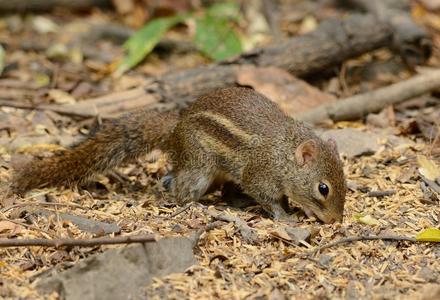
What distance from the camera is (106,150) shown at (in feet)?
20.3

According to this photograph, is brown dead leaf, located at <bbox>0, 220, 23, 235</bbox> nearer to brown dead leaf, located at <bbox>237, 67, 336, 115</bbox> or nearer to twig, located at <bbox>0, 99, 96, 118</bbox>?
twig, located at <bbox>0, 99, 96, 118</bbox>

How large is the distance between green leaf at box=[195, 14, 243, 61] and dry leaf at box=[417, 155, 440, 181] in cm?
310

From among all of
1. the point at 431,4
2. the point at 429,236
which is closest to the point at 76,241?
the point at 429,236

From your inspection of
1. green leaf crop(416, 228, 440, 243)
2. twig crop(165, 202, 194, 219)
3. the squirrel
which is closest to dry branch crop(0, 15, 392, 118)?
the squirrel

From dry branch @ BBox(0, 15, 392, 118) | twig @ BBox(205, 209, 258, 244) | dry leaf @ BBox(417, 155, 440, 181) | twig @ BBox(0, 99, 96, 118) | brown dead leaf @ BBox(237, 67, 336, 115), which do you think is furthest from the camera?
brown dead leaf @ BBox(237, 67, 336, 115)

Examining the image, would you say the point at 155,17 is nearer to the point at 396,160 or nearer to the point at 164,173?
the point at 164,173

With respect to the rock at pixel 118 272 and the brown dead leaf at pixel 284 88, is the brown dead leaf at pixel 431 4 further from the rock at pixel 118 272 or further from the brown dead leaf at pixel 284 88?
the rock at pixel 118 272

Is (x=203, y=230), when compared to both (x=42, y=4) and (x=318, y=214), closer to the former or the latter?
(x=318, y=214)

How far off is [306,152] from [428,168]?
1.36 m

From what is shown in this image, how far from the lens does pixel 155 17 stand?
34.3 feet

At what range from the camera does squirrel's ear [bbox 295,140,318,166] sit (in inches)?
224

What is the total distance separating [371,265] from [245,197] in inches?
68.4

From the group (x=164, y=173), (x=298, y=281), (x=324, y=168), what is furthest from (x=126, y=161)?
(x=298, y=281)

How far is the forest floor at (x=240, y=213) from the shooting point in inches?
181
